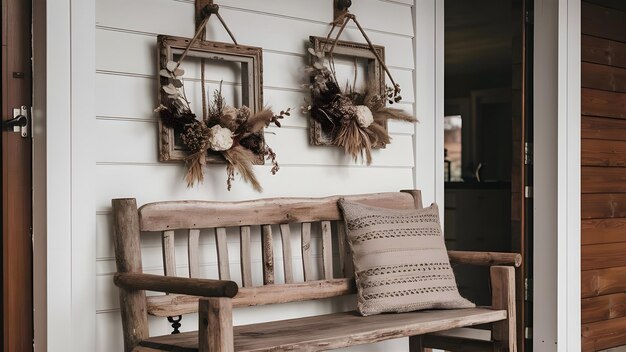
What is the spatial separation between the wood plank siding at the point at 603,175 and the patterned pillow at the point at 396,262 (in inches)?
59.6

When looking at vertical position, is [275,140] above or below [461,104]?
below

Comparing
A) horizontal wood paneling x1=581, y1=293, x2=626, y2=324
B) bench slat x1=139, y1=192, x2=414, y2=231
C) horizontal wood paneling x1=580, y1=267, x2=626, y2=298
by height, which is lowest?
horizontal wood paneling x1=581, y1=293, x2=626, y2=324

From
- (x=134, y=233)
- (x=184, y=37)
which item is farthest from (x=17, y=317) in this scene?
(x=184, y=37)

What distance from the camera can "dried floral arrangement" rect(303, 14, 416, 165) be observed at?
346 cm

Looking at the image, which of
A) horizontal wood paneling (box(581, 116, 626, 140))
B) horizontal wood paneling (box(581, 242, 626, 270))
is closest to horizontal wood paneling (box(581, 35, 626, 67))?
horizontal wood paneling (box(581, 116, 626, 140))

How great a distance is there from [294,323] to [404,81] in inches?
51.8

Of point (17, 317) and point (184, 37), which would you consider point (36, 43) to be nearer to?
point (184, 37)

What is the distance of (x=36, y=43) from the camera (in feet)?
9.22

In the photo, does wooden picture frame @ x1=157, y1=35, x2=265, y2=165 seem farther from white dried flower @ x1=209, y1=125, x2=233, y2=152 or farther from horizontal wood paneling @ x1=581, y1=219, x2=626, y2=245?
horizontal wood paneling @ x1=581, y1=219, x2=626, y2=245

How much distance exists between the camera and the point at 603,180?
15.6ft

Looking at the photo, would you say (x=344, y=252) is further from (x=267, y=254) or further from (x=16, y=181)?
(x=16, y=181)

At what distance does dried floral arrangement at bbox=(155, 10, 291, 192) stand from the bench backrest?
13 cm

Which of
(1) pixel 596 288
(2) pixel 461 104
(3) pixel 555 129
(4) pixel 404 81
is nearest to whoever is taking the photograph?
(4) pixel 404 81

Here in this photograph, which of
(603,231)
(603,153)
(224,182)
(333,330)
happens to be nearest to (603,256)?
(603,231)
